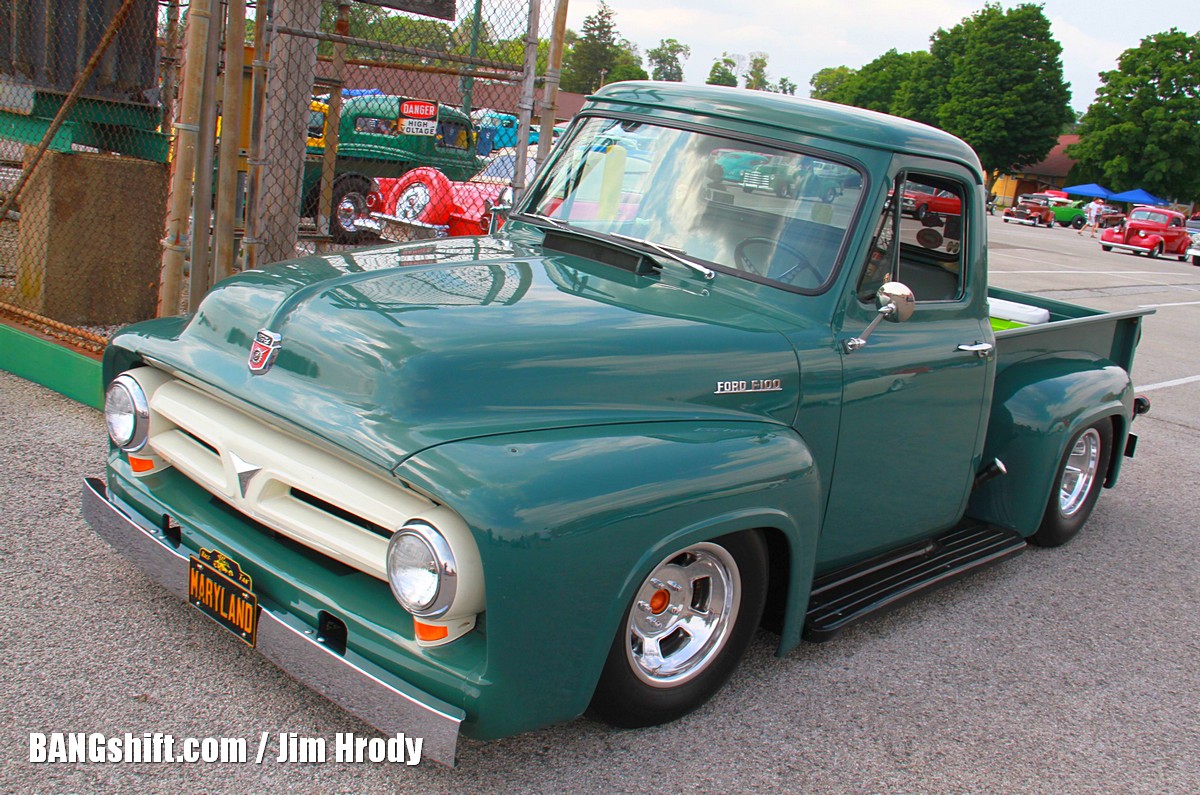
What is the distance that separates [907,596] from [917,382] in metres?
0.82

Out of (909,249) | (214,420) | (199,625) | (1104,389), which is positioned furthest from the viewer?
(1104,389)

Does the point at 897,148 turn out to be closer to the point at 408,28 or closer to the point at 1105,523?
the point at 1105,523

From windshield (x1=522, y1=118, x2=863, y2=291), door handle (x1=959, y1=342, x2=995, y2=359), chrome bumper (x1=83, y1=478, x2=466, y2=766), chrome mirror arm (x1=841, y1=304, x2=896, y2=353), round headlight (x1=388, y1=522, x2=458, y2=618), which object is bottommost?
chrome bumper (x1=83, y1=478, x2=466, y2=766)

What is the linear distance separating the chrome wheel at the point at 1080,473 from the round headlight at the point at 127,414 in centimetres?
427

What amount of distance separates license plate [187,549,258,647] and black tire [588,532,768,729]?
985 mm

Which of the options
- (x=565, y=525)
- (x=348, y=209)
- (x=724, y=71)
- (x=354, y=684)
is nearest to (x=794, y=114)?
(x=565, y=525)

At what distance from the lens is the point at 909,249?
4.18 meters

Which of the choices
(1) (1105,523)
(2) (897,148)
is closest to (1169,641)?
(1) (1105,523)

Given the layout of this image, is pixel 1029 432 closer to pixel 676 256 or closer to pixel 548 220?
pixel 676 256

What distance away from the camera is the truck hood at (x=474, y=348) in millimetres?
2812

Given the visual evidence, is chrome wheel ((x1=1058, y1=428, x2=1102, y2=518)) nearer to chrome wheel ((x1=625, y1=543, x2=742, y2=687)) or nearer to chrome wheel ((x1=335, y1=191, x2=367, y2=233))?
chrome wheel ((x1=625, y1=543, x2=742, y2=687))

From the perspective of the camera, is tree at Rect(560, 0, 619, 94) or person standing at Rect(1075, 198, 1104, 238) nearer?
person standing at Rect(1075, 198, 1104, 238)

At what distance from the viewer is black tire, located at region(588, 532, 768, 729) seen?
3.05 meters

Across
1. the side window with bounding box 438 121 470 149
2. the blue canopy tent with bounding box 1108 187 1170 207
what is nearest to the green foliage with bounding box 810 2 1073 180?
the blue canopy tent with bounding box 1108 187 1170 207
